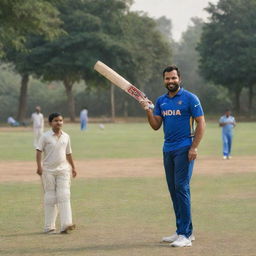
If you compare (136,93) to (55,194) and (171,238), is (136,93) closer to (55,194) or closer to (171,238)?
(171,238)

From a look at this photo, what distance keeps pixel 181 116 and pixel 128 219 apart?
282 cm

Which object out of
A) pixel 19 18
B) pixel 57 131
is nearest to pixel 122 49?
pixel 19 18

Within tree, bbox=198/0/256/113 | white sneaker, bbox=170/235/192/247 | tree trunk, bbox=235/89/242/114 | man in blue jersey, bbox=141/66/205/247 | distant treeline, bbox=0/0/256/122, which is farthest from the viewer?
tree trunk, bbox=235/89/242/114

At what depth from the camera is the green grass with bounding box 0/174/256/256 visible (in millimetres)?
9438

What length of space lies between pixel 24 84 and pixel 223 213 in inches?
2601

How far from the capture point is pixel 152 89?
95750 millimetres

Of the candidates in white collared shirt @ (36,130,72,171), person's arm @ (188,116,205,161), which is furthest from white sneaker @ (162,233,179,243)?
white collared shirt @ (36,130,72,171)

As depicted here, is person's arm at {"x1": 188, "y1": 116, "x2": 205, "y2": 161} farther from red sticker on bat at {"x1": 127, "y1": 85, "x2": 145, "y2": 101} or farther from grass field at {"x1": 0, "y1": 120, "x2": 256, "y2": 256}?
grass field at {"x1": 0, "y1": 120, "x2": 256, "y2": 256}

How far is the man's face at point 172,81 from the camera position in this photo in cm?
962

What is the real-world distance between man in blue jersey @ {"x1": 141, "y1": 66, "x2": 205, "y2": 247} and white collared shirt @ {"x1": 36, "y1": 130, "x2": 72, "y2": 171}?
202cm

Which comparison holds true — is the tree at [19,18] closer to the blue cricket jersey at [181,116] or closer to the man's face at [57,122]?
the man's face at [57,122]

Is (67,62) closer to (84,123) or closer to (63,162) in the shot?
(84,123)

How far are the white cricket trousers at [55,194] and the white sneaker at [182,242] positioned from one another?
1944 mm

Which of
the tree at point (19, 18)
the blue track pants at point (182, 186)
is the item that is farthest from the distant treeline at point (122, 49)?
the blue track pants at point (182, 186)
